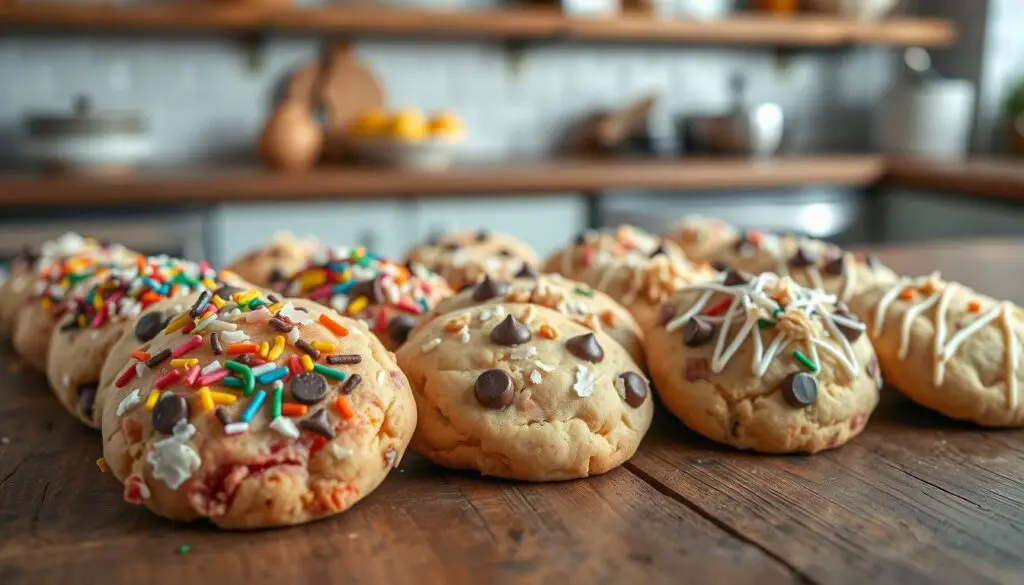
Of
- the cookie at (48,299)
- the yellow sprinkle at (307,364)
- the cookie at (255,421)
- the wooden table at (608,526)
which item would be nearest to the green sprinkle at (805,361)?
the wooden table at (608,526)

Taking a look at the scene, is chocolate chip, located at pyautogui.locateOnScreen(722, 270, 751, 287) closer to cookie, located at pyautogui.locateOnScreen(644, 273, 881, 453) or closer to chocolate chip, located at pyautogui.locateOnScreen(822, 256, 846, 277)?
cookie, located at pyautogui.locateOnScreen(644, 273, 881, 453)

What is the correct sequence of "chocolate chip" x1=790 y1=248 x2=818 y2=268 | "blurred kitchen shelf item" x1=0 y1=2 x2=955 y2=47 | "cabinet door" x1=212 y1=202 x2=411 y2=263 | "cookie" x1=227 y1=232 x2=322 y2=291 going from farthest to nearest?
1. "blurred kitchen shelf item" x1=0 y1=2 x2=955 y2=47
2. "cabinet door" x1=212 y1=202 x2=411 y2=263
3. "cookie" x1=227 y1=232 x2=322 y2=291
4. "chocolate chip" x1=790 y1=248 x2=818 y2=268

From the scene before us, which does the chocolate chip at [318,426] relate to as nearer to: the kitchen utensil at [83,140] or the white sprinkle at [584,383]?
the white sprinkle at [584,383]

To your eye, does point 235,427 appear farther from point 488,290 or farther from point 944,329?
point 944,329

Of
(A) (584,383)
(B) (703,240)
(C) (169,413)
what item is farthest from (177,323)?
(B) (703,240)

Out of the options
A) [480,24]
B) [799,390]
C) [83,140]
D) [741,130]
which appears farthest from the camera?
[741,130]

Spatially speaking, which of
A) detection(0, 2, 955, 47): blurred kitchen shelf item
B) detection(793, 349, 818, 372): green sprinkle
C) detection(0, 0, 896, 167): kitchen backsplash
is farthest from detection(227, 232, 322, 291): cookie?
detection(0, 0, 896, 167): kitchen backsplash

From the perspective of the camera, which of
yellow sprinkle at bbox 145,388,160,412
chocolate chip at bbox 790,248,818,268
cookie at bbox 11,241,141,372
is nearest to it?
yellow sprinkle at bbox 145,388,160,412
